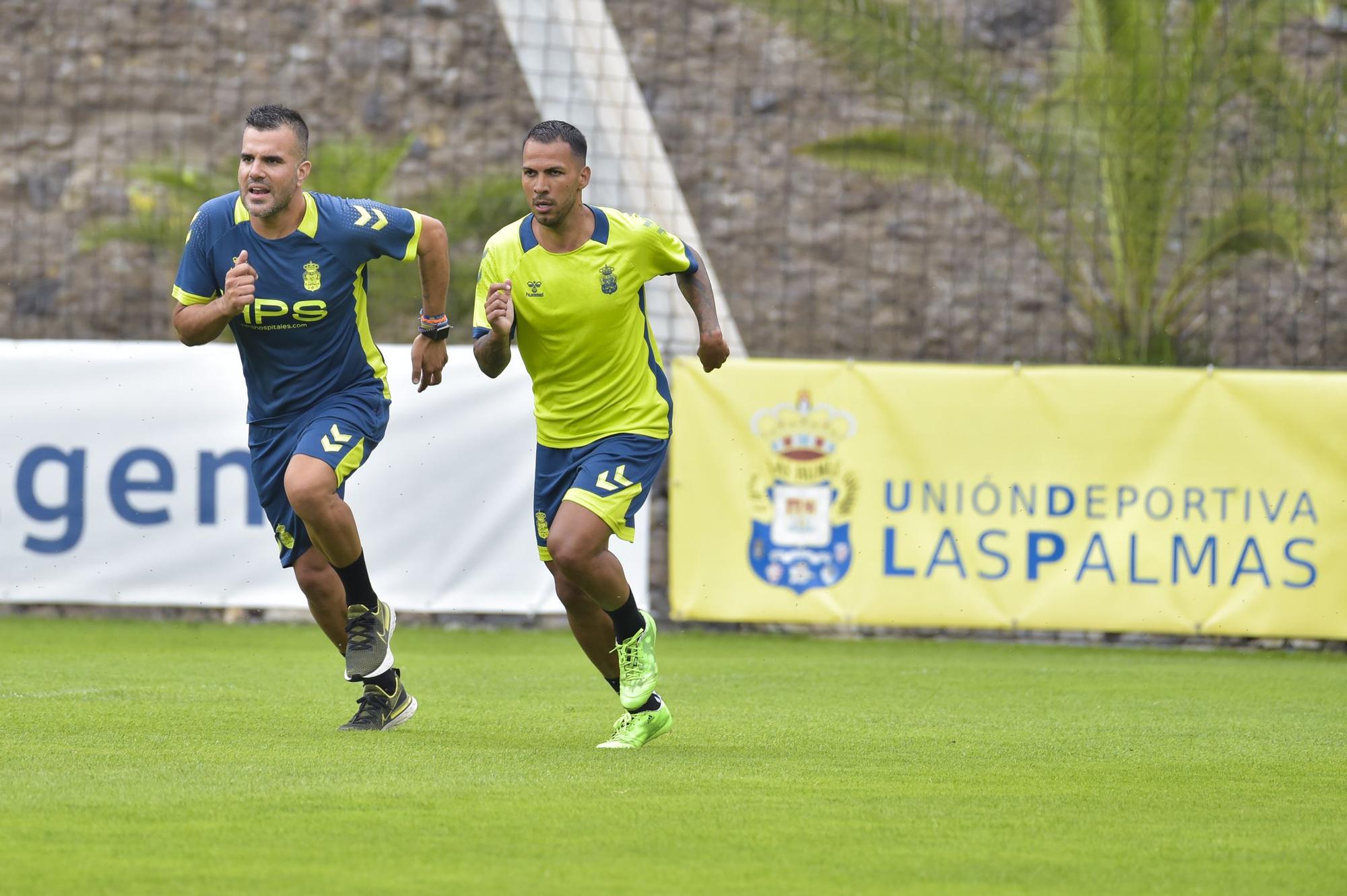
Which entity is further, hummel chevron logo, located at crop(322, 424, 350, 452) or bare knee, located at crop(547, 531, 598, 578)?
hummel chevron logo, located at crop(322, 424, 350, 452)

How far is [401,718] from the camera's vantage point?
6.96m

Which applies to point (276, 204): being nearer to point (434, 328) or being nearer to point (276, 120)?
point (276, 120)

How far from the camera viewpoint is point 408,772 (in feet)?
19.1

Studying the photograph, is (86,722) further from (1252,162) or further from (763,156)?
(763,156)

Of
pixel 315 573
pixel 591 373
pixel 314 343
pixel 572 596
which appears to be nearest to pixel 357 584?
pixel 315 573

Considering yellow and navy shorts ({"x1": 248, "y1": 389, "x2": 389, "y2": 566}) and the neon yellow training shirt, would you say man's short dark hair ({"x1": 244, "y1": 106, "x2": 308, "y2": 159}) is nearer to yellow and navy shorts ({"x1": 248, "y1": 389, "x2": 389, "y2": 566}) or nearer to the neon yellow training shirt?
the neon yellow training shirt

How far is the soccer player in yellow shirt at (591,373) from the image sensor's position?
21.4 ft

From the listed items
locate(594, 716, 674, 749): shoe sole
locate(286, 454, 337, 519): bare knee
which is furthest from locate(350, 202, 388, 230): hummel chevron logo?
locate(594, 716, 674, 749): shoe sole

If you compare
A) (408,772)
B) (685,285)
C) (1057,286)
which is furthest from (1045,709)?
(1057,286)

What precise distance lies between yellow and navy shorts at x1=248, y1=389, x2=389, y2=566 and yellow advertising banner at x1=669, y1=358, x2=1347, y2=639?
4.39 metres

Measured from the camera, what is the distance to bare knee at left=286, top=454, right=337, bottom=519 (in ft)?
21.6

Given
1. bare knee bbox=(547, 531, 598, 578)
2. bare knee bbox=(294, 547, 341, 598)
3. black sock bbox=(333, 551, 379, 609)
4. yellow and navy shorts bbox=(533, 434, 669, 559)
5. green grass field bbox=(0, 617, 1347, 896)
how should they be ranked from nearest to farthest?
green grass field bbox=(0, 617, 1347, 896) → bare knee bbox=(547, 531, 598, 578) → yellow and navy shorts bbox=(533, 434, 669, 559) → black sock bbox=(333, 551, 379, 609) → bare knee bbox=(294, 547, 341, 598)

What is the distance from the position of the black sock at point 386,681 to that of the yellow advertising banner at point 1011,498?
455cm

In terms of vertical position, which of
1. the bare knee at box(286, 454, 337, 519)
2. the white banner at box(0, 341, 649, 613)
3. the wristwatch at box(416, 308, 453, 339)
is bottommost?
the white banner at box(0, 341, 649, 613)
